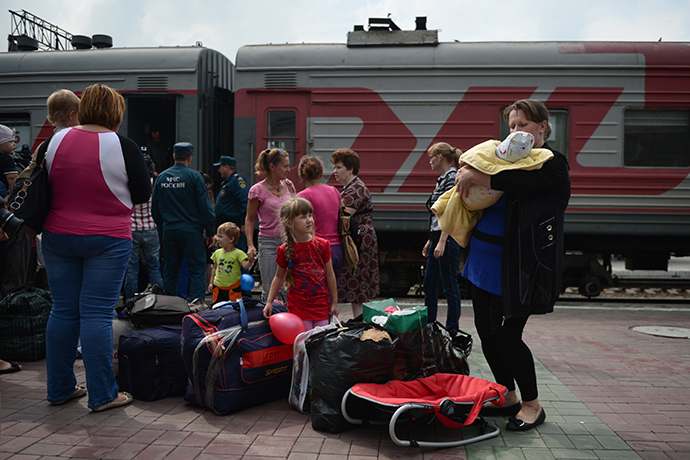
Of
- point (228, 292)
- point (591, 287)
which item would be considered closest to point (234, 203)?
point (228, 292)

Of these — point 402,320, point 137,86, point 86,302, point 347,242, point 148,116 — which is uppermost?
point 137,86

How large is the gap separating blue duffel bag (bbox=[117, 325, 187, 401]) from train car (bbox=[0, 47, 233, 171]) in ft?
15.5

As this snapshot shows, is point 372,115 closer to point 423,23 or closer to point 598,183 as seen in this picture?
point 423,23

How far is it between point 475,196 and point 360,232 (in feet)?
6.94

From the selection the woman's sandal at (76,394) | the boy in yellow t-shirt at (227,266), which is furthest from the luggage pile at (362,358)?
the boy in yellow t-shirt at (227,266)

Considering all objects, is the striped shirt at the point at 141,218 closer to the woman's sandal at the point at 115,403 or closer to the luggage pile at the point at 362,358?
the woman's sandal at the point at 115,403

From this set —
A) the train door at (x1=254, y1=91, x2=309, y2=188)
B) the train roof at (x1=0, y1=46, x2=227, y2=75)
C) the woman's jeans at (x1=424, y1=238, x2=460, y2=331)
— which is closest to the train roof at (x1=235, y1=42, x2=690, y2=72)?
the train door at (x1=254, y1=91, x2=309, y2=188)

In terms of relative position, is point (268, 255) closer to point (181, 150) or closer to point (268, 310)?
point (268, 310)

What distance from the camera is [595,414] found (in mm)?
3479

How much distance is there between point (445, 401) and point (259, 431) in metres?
1.08

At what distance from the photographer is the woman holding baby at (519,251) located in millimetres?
2998

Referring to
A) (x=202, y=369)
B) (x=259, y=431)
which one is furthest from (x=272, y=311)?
(x=259, y=431)

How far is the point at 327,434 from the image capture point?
312 cm

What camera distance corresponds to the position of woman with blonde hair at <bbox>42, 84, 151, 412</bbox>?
3.32 m
